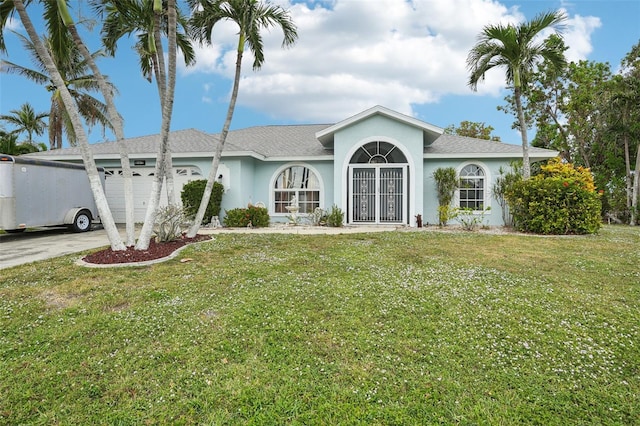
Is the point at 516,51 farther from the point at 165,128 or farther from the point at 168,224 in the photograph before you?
the point at 168,224

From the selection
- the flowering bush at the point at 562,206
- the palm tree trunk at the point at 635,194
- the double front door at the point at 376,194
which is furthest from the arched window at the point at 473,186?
the palm tree trunk at the point at 635,194

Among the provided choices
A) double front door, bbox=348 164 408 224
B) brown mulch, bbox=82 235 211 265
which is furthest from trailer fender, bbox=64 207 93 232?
double front door, bbox=348 164 408 224

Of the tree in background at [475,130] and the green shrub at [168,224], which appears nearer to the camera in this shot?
the green shrub at [168,224]

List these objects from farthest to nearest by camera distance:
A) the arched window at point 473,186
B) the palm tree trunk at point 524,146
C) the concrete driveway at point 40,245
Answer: the arched window at point 473,186 < the palm tree trunk at point 524,146 < the concrete driveway at point 40,245

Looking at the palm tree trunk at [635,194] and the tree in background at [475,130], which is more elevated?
the tree in background at [475,130]

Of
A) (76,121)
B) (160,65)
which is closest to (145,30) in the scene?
(160,65)

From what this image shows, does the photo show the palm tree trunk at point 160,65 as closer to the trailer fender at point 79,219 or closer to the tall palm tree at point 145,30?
the tall palm tree at point 145,30

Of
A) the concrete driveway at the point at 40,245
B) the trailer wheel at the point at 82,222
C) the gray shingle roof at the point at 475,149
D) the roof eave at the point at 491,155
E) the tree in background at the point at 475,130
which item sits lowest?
the concrete driveway at the point at 40,245

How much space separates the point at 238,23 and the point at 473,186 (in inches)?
424

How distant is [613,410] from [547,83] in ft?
91.3

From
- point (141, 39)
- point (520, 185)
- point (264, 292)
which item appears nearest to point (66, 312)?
point (264, 292)

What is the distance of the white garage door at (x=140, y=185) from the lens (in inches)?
580

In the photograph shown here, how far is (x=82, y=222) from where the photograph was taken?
12.7m

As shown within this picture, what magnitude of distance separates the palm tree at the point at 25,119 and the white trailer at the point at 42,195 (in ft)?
67.8
